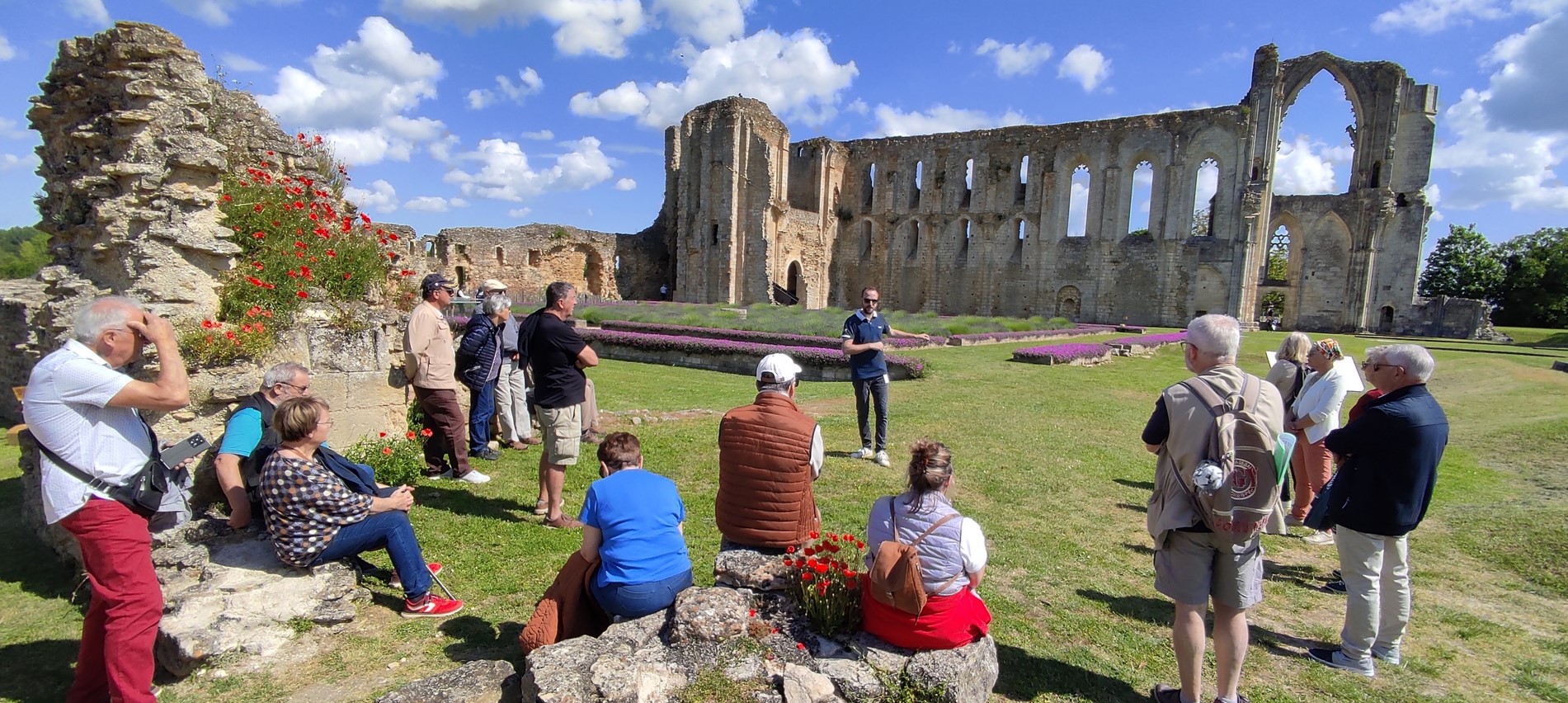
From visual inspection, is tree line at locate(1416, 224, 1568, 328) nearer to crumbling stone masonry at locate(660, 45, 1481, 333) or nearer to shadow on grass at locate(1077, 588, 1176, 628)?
crumbling stone masonry at locate(660, 45, 1481, 333)

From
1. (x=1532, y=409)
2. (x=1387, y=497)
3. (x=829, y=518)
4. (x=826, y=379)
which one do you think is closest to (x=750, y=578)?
(x=829, y=518)

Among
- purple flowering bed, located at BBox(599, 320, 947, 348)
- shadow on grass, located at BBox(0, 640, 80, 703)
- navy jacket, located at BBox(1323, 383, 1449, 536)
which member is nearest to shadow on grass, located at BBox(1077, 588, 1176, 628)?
navy jacket, located at BBox(1323, 383, 1449, 536)

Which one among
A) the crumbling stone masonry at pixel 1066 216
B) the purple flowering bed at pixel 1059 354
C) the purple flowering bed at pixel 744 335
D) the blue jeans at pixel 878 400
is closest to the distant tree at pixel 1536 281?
the crumbling stone masonry at pixel 1066 216

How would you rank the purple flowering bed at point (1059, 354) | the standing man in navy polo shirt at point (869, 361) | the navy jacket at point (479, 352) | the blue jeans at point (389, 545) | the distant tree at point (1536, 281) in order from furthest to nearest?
the distant tree at point (1536, 281) < the purple flowering bed at point (1059, 354) < the standing man in navy polo shirt at point (869, 361) < the navy jacket at point (479, 352) < the blue jeans at point (389, 545)

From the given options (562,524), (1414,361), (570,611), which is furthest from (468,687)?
(1414,361)

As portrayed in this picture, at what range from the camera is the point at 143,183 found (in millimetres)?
5410

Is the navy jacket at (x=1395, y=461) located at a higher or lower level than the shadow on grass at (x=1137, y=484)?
higher

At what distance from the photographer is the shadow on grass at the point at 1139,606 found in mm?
4211

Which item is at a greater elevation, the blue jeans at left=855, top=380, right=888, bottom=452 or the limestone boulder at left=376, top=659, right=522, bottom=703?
the blue jeans at left=855, top=380, right=888, bottom=452

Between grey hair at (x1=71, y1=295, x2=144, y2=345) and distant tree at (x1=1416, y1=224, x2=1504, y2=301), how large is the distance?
56.6m

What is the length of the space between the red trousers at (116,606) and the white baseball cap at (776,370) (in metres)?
2.83

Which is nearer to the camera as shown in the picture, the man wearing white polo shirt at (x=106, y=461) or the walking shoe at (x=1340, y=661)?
the man wearing white polo shirt at (x=106, y=461)

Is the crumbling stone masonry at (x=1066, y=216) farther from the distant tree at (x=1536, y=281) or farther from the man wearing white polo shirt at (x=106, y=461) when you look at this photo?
the man wearing white polo shirt at (x=106, y=461)

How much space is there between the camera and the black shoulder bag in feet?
9.48
